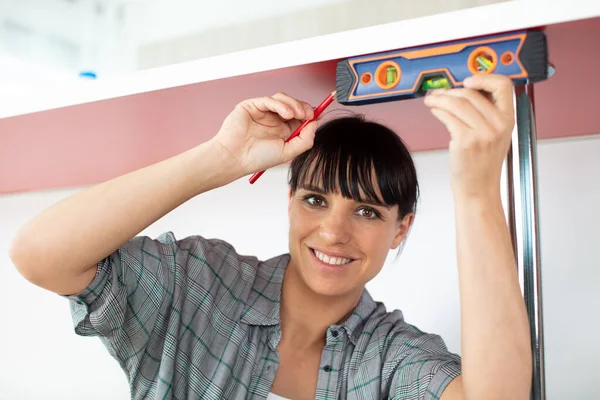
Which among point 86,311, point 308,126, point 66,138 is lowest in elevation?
point 86,311

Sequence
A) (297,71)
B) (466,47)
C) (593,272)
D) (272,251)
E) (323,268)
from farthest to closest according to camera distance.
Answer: (272,251)
(593,272)
(323,268)
(297,71)
(466,47)

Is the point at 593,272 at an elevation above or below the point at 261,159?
above

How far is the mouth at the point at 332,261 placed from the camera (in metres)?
0.97

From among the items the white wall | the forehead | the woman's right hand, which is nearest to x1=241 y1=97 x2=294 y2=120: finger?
the woman's right hand

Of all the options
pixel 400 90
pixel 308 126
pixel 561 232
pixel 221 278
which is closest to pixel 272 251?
pixel 221 278

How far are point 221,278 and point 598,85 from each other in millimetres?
579

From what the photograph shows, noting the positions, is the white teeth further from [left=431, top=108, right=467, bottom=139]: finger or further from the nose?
[left=431, top=108, right=467, bottom=139]: finger

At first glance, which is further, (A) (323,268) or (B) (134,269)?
(A) (323,268)

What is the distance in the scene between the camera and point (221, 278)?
39.9 inches

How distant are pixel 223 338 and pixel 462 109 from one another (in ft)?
1.74

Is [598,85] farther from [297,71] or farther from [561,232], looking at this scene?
[561,232]

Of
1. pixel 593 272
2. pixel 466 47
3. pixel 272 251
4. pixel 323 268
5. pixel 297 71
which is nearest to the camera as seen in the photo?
pixel 466 47

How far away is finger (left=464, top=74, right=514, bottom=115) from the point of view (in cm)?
63

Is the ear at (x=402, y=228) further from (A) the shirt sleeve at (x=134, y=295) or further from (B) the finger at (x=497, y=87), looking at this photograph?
(B) the finger at (x=497, y=87)
